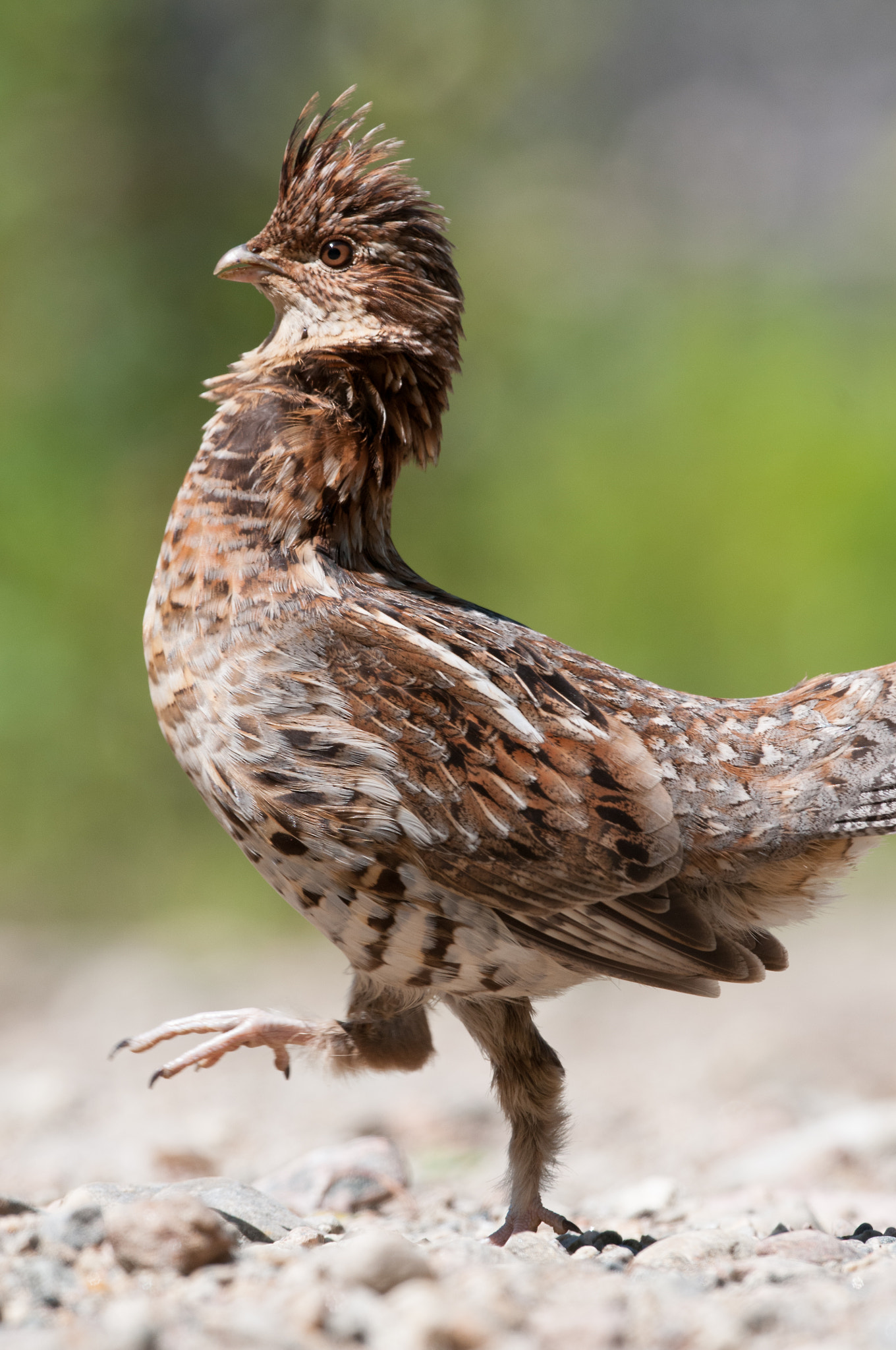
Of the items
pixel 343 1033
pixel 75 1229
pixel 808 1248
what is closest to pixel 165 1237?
pixel 75 1229

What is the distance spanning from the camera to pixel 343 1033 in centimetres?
473

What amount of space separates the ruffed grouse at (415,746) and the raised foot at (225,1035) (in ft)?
0.05

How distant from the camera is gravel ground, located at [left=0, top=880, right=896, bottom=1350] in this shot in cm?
265

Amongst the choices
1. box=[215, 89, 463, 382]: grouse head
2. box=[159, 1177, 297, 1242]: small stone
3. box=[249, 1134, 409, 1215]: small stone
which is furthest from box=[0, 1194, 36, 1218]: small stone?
box=[215, 89, 463, 382]: grouse head

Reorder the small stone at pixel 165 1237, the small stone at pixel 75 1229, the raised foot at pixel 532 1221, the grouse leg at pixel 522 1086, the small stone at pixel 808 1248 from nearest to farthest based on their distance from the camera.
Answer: the small stone at pixel 165 1237 < the small stone at pixel 75 1229 < the small stone at pixel 808 1248 < the raised foot at pixel 532 1221 < the grouse leg at pixel 522 1086

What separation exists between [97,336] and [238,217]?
2.23 meters

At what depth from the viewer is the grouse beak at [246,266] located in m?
5.05

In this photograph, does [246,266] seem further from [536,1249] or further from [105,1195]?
[536,1249]

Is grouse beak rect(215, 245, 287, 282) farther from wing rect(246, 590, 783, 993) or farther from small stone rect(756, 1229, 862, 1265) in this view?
small stone rect(756, 1229, 862, 1265)

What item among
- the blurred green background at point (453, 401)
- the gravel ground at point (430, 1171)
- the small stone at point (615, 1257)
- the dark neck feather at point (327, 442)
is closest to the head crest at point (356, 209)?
the dark neck feather at point (327, 442)

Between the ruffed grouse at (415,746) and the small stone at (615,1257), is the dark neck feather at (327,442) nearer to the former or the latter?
the ruffed grouse at (415,746)

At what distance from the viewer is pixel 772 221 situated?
19.6m

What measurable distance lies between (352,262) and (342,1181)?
3.48 meters

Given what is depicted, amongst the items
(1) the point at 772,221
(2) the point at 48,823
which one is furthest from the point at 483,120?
(2) the point at 48,823
